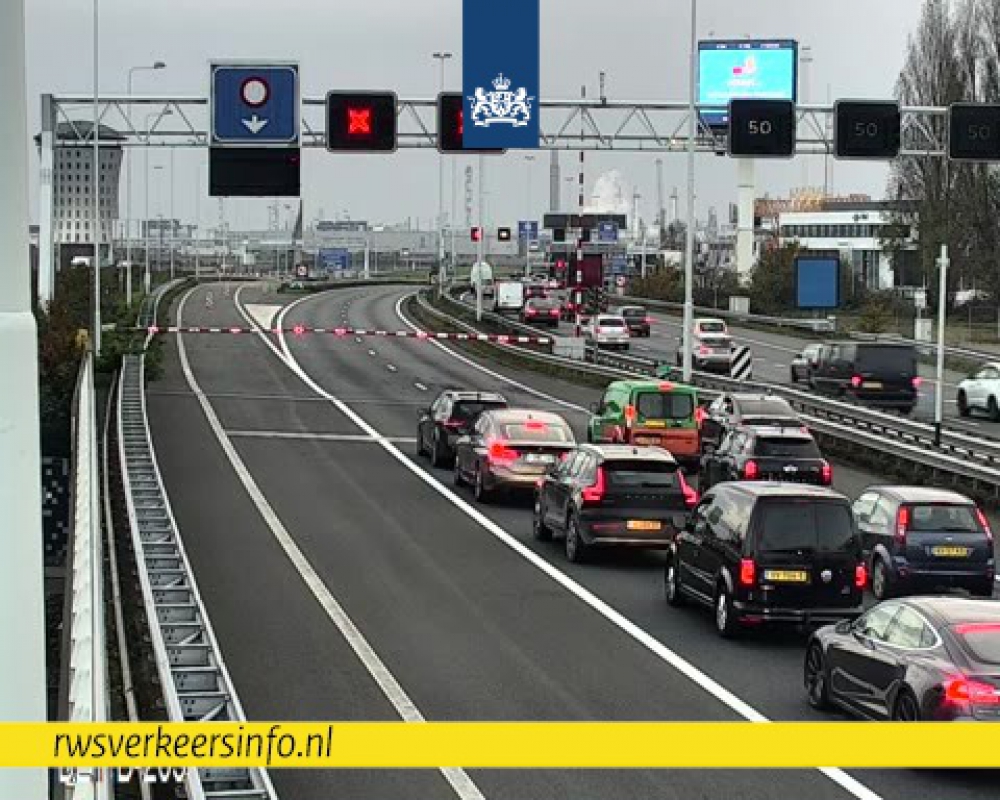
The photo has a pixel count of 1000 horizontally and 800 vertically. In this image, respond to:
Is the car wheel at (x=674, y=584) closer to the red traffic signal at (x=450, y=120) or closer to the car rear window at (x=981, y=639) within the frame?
the car rear window at (x=981, y=639)

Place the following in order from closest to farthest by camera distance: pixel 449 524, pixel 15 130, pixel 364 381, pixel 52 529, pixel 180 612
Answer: pixel 15 130 < pixel 180 612 < pixel 449 524 < pixel 52 529 < pixel 364 381

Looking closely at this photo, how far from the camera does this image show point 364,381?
57.5 meters

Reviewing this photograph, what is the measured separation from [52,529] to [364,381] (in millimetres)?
16279

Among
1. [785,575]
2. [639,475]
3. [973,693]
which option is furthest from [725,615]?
[973,693]

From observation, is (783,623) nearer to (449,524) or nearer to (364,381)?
(449,524)

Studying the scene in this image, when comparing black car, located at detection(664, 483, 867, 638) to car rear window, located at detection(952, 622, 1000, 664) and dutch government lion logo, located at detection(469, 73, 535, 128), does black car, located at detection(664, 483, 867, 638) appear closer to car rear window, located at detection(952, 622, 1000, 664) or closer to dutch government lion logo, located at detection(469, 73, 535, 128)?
→ car rear window, located at detection(952, 622, 1000, 664)

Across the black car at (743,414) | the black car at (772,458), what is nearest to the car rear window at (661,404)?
the black car at (743,414)

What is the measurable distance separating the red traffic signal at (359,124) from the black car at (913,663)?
79.8ft

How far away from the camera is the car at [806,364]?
53.1m

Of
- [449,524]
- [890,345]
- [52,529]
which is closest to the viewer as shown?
[449,524]

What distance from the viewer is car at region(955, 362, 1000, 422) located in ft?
156

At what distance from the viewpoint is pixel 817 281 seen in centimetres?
8231

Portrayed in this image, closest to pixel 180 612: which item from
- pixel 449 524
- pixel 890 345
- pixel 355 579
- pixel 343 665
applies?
pixel 343 665

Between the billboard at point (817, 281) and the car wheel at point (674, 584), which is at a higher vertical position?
the billboard at point (817, 281)
